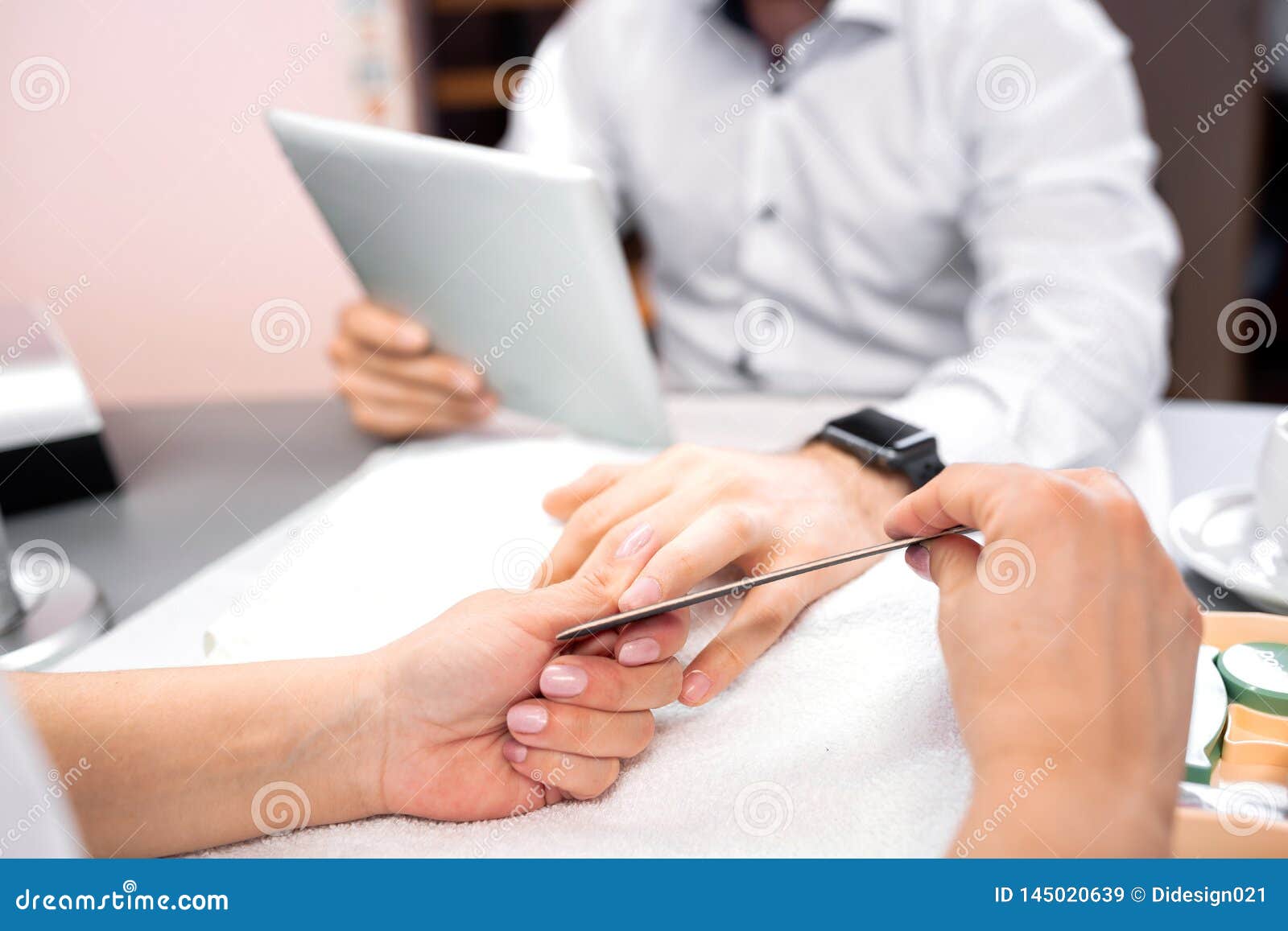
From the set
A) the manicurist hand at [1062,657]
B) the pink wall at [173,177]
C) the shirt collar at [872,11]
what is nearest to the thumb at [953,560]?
the manicurist hand at [1062,657]

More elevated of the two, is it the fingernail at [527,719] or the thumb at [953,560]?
the thumb at [953,560]

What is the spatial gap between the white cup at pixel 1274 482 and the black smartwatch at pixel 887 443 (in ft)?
0.43

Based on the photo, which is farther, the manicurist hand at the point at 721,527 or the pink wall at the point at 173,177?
the pink wall at the point at 173,177

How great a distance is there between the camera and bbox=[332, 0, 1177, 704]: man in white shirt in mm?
430

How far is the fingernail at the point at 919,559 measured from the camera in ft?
1.12

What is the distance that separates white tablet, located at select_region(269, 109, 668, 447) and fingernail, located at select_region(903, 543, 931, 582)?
0.71 ft

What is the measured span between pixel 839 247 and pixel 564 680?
24.7 inches

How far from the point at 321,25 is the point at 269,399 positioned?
3.01 feet

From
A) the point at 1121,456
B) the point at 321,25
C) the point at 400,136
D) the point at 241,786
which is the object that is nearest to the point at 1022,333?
the point at 1121,456

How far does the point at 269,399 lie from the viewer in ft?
2.62

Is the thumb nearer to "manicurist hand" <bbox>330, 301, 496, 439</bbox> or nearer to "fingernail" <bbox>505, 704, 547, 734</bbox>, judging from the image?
"fingernail" <bbox>505, 704, 547, 734</bbox>

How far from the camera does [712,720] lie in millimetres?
359

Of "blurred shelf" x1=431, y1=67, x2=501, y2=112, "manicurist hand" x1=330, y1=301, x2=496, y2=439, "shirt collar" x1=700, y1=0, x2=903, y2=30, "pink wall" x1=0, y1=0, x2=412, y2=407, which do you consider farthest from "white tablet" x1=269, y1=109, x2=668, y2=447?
"blurred shelf" x1=431, y1=67, x2=501, y2=112

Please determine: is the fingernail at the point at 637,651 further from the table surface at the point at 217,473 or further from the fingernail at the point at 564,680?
the table surface at the point at 217,473
